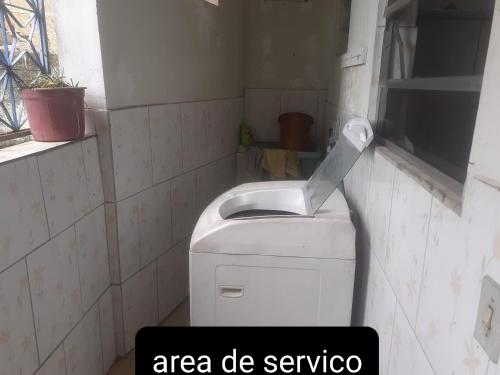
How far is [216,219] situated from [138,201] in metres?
0.49

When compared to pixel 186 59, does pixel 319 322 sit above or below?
below

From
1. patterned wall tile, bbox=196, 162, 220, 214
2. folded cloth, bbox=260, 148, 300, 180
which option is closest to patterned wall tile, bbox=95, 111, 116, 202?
patterned wall tile, bbox=196, 162, 220, 214

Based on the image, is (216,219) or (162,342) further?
(216,219)

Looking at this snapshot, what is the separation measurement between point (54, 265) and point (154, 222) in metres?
0.57

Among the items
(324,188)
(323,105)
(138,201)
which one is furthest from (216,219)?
(323,105)

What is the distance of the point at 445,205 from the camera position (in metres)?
0.57

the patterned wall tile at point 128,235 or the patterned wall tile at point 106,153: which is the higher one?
the patterned wall tile at point 106,153

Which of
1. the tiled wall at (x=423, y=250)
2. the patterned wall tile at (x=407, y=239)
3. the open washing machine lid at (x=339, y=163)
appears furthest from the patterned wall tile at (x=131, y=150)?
the patterned wall tile at (x=407, y=239)

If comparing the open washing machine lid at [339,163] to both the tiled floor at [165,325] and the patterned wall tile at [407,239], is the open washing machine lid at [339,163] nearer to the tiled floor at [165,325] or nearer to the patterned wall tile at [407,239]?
the patterned wall tile at [407,239]

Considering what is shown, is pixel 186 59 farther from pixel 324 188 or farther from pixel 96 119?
pixel 324 188

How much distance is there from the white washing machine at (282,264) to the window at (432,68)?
0.13m

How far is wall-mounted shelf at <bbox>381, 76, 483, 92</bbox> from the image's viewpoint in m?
0.56

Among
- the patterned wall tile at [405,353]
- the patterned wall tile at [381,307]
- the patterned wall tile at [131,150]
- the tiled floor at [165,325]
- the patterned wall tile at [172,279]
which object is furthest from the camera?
the patterned wall tile at [172,279]

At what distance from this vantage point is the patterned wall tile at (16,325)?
0.90m
